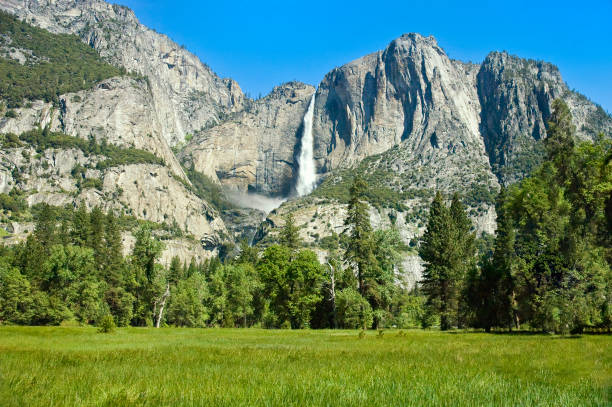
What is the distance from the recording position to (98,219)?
89062 mm

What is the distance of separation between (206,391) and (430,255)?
51686mm

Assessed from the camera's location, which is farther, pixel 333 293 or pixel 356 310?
pixel 333 293

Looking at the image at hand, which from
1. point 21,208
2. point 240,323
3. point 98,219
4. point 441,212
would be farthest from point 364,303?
point 21,208

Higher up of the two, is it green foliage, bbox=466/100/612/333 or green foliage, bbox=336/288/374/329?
green foliage, bbox=466/100/612/333

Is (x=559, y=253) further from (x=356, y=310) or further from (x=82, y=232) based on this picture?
(x=82, y=232)

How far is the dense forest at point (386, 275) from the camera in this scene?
33.7 m

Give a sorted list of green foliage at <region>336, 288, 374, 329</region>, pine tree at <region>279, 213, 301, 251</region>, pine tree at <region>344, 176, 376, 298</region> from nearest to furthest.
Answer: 1. green foliage at <region>336, 288, 374, 329</region>
2. pine tree at <region>344, 176, 376, 298</region>
3. pine tree at <region>279, 213, 301, 251</region>

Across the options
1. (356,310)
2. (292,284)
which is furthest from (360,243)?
(292,284)

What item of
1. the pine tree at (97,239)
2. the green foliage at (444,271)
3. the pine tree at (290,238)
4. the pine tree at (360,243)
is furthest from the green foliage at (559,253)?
the pine tree at (97,239)

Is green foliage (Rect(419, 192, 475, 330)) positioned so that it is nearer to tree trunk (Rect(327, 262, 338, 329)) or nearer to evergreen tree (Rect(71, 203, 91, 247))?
tree trunk (Rect(327, 262, 338, 329))

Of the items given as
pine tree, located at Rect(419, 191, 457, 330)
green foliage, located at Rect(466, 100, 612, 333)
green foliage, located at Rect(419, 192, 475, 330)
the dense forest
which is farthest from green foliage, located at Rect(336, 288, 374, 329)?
green foliage, located at Rect(466, 100, 612, 333)

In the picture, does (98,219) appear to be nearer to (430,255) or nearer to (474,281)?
(430,255)

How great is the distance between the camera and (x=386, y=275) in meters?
52.8

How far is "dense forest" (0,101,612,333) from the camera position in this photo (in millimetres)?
33656
